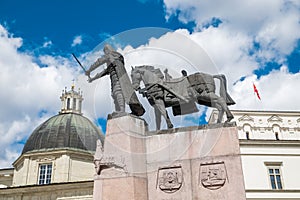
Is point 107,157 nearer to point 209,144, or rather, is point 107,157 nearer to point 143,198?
point 143,198

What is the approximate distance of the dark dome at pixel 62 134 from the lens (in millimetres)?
55812

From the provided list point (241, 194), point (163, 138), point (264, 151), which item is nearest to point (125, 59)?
point (163, 138)

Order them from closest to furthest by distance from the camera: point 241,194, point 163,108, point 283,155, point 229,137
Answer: point 241,194 < point 229,137 < point 163,108 < point 283,155

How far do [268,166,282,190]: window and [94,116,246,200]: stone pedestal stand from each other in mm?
35042

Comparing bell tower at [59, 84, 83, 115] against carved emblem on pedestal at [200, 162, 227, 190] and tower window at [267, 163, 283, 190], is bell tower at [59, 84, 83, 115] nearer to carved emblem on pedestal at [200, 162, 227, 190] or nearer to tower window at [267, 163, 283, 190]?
tower window at [267, 163, 283, 190]

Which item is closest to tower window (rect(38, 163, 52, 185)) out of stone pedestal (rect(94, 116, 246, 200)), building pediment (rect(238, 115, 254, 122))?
building pediment (rect(238, 115, 254, 122))

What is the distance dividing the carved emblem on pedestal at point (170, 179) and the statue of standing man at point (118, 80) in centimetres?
232

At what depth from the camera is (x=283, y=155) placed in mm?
43438

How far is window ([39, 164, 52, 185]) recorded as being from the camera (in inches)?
2115

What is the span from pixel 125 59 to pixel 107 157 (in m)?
3.45

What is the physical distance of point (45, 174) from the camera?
53.9 meters

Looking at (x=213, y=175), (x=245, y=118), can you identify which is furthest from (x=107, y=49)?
(x=245, y=118)

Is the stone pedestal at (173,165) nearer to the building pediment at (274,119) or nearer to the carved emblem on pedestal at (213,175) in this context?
the carved emblem on pedestal at (213,175)

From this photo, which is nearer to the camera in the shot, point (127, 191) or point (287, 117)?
point (127, 191)
